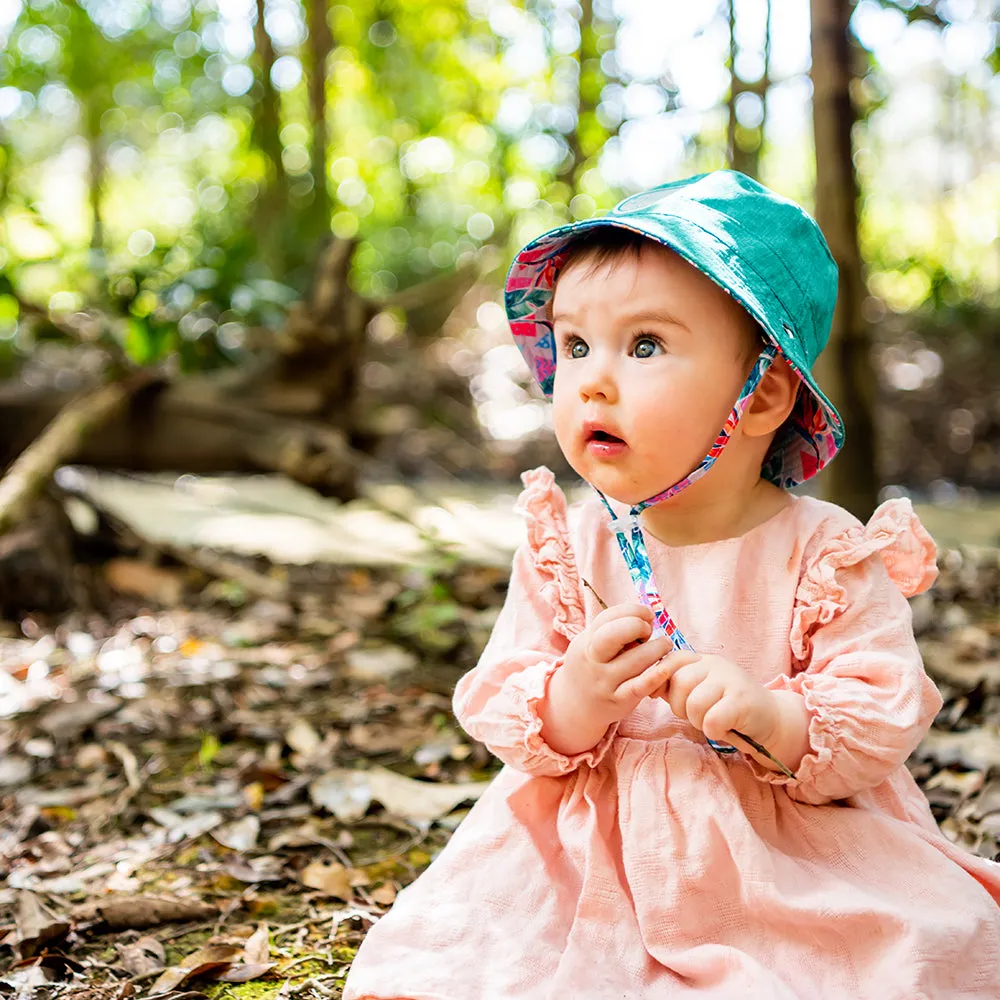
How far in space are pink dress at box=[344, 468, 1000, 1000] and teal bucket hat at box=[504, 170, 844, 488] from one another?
0.12m

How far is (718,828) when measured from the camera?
1.47m

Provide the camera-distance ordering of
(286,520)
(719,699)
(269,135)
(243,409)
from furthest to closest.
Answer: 1. (269,135)
2. (286,520)
3. (243,409)
4. (719,699)

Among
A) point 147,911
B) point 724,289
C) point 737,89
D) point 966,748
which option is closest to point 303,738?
point 147,911

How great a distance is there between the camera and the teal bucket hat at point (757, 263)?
145cm

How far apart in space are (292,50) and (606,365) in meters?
11.5

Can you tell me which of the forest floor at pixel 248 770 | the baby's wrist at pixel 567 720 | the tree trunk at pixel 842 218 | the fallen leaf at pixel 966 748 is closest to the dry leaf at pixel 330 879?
the forest floor at pixel 248 770

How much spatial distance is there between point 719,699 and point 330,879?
95 centimetres

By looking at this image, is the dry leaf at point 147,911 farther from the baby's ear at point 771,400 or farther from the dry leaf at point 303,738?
the baby's ear at point 771,400

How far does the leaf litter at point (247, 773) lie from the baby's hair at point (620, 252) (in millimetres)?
1115

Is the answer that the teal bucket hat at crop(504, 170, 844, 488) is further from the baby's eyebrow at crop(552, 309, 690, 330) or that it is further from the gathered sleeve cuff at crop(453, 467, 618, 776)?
the gathered sleeve cuff at crop(453, 467, 618, 776)

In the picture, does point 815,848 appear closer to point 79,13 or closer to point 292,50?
point 79,13

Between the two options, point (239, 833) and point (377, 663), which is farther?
point (377, 663)

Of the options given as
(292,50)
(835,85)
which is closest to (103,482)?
(835,85)

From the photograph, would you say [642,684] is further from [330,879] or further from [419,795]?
[419,795]
